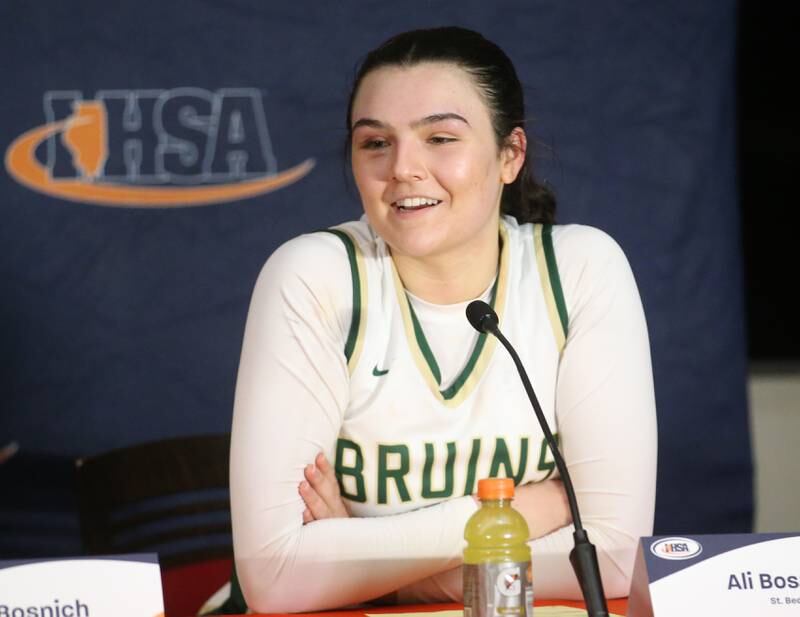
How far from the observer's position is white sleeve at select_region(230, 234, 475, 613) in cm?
162

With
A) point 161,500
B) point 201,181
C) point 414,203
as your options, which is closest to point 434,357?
point 414,203

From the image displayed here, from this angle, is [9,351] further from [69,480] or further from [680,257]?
[680,257]

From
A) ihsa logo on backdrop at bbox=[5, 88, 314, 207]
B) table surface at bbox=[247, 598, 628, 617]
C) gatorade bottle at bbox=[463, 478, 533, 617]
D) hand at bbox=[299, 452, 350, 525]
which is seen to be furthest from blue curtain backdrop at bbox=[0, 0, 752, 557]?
gatorade bottle at bbox=[463, 478, 533, 617]

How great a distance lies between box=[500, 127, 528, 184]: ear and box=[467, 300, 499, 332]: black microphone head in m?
0.46

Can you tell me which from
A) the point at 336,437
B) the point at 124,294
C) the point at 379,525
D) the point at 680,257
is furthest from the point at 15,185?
the point at 680,257

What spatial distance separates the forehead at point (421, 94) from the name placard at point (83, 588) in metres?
0.76

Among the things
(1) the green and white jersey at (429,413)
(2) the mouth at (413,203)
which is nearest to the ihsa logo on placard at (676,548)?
(1) the green and white jersey at (429,413)

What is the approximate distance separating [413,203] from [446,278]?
0.44 ft

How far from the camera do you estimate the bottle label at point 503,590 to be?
49.3 inches

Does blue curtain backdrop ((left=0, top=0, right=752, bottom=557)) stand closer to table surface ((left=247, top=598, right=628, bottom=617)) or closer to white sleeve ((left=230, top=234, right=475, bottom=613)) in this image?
white sleeve ((left=230, top=234, right=475, bottom=613))

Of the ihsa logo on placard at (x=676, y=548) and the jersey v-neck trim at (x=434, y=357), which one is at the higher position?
the jersey v-neck trim at (x=434, y=357)

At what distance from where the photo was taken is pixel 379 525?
5.36 ft

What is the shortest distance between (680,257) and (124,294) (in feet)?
3.49

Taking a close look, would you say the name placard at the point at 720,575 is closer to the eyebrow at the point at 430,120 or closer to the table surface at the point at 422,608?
the table surface at the point at 422,608
